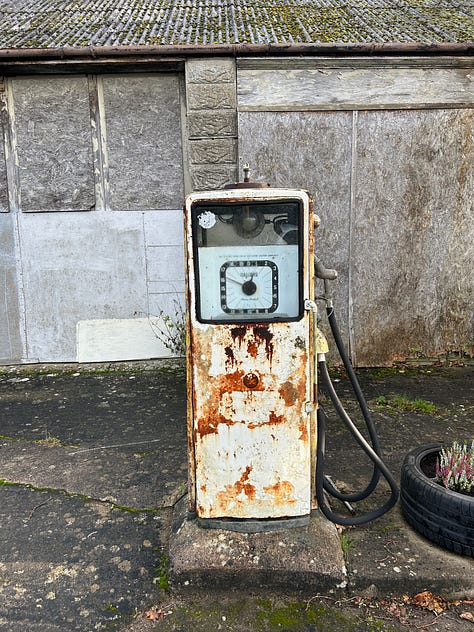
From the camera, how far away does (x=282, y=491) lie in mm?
2787

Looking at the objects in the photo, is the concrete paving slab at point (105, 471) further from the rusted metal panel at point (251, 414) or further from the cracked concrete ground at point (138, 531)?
the rusted metal panel at point (251, 414)

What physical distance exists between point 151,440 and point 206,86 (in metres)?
3.63

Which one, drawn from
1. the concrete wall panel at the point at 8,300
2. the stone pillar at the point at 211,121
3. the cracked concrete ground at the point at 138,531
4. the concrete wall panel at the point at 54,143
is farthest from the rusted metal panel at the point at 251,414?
the concrete wall panel at the point at 8,300

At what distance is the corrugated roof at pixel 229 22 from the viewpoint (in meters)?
5.51

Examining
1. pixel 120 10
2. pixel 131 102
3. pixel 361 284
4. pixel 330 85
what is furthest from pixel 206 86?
pixel 361 284

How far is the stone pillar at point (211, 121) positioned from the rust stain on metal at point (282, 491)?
12.2 feet

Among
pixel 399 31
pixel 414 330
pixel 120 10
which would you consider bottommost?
pixel 414 330

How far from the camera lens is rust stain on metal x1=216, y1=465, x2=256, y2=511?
109 inches

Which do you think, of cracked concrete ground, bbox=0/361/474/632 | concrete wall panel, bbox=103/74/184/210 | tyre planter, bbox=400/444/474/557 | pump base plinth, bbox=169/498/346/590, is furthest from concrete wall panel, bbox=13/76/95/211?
tyre planter, bbox=400/444/474/557

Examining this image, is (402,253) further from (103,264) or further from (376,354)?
(103,264)

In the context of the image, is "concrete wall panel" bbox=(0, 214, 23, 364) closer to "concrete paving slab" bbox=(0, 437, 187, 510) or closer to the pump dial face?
"concrete paving slab" bbox=(0, 437, 187, 510)

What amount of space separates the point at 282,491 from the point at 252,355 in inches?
30.1

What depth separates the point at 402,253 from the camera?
5.82m

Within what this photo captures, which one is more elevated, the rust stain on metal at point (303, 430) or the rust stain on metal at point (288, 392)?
the rust stain on metal at point (288, 392)
